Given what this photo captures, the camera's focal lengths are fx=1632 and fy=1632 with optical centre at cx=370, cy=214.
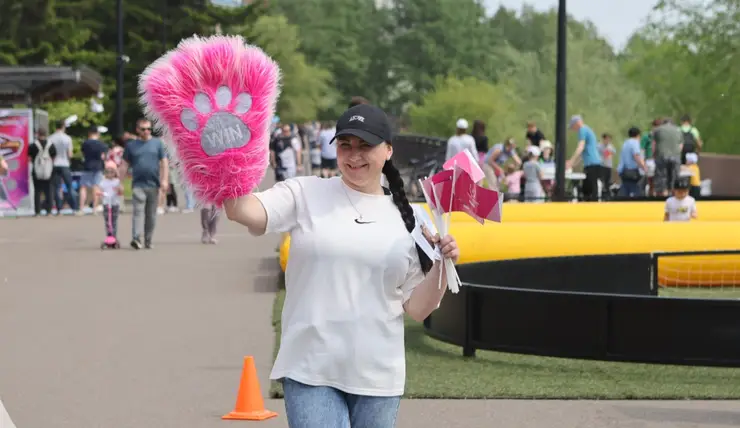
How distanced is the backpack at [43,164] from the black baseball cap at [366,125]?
23862 millimetres

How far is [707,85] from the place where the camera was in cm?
5400

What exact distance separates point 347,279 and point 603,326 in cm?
557

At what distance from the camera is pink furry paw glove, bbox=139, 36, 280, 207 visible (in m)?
5.07

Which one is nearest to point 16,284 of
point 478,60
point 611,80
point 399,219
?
point 399,219

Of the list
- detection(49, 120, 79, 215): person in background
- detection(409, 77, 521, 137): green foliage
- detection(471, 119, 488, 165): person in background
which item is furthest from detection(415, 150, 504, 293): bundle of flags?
detection(409, 77, 521, 137): green foliage

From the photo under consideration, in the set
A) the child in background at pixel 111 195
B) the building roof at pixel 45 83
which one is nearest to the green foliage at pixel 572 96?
the building roof at pixel 45 83

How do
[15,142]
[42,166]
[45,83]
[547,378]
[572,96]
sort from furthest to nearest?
[572,96] < [45,83] < [15,142] < [42,166] < [547,378]

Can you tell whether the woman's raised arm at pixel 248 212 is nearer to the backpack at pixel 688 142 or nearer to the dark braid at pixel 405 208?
the dark braid at pixel 405 208

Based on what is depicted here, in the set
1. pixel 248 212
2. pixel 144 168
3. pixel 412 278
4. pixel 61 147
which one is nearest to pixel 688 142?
pixel 61 147

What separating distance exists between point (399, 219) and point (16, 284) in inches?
484

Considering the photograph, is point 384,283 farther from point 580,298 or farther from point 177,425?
point 580,298

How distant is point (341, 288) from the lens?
5.13m

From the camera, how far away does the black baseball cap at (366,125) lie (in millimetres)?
5117

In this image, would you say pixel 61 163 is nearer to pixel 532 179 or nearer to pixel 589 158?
pixel 532 179
